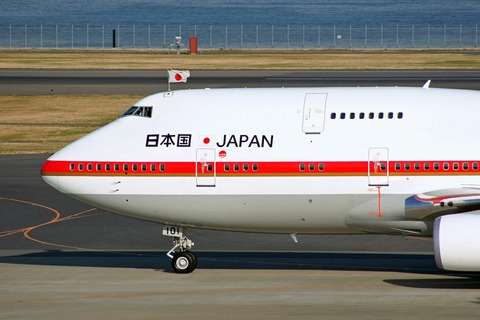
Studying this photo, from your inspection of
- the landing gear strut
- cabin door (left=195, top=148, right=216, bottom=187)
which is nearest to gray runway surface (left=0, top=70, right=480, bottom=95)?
the landing gear strut

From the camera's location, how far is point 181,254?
3084cm

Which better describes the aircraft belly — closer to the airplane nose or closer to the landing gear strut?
the landing gear strut

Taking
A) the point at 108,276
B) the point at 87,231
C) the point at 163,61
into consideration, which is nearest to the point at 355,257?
the point at 108,276

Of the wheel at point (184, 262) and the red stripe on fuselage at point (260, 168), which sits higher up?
the red stripe on fuselage at point (260, 168)

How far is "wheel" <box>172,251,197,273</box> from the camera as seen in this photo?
30777 mm

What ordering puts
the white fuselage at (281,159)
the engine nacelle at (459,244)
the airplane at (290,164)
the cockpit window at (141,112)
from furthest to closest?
the cockpit window at (141,112)
the white fuselage at (281,159)
the airplane at (290,164)
the engine nacelle at (459,244)

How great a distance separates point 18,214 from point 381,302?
2002 centimetres

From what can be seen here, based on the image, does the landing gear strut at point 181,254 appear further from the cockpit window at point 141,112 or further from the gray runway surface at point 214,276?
the cockpit window at point 141,112

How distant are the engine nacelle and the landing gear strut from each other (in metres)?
7.65

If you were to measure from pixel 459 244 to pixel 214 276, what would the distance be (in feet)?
24.9

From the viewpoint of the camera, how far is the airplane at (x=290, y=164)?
2820cm

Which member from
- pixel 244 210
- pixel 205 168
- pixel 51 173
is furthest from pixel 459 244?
pixel 51 173

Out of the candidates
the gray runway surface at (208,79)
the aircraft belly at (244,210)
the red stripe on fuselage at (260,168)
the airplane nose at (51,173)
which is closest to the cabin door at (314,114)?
the red stripe on fuselage at (260,168)

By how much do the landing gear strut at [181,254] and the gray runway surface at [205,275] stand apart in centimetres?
38
